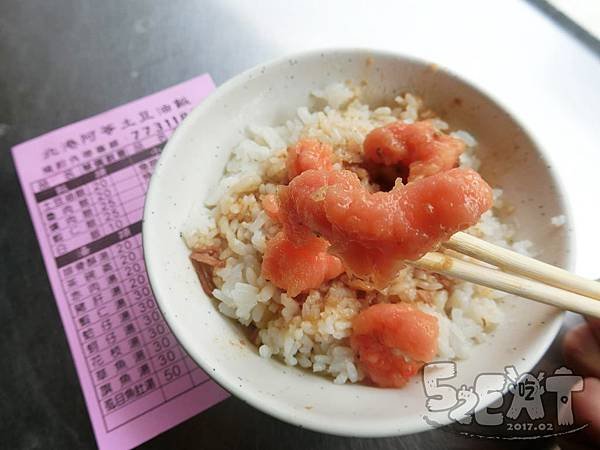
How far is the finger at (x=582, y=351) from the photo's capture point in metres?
1.55

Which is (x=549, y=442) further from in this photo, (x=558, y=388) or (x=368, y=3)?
(x=368, y=3)

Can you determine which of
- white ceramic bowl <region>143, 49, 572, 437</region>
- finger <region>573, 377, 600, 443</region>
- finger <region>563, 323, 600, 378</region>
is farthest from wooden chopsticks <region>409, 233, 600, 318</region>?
finger <region>563, 323, 600, 378</region>

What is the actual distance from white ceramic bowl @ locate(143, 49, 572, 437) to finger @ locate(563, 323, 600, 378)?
0.39m

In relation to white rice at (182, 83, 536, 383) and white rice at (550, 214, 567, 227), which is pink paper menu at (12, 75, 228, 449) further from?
white rice at (550, 214, 567, 227)

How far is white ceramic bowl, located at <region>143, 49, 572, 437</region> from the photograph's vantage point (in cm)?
122

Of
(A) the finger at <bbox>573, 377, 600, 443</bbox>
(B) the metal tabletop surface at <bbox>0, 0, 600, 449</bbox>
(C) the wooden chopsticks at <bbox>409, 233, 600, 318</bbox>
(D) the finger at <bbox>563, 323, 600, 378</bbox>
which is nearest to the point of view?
(C) the wooden chopsticks at <bbox>409, 233, 600, 318</bbox>

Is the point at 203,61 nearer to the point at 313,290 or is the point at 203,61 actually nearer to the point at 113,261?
the point at 113,261

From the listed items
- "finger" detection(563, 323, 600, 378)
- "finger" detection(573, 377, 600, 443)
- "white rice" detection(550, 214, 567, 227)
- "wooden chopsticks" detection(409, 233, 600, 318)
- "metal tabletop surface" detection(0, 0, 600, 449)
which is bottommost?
"finger" detection(573, 377, 600, 443)

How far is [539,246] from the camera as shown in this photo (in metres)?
1.50

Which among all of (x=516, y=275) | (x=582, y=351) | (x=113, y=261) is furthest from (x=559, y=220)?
(x=113, y=261)

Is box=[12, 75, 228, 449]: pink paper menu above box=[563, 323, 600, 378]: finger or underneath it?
above

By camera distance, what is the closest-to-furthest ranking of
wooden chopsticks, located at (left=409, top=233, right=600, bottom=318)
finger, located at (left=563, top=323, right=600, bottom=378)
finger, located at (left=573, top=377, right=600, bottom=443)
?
1. wooden chopsticks, located at (left=409, top=233, right=600, bottom=318)
2. finger, located at (left=573, top=377, right=600, bottom=443)
3. finger, located at (left=563, top=323, right=600, bottom=378)

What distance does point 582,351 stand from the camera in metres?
1.61

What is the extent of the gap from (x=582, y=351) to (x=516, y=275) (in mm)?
592
